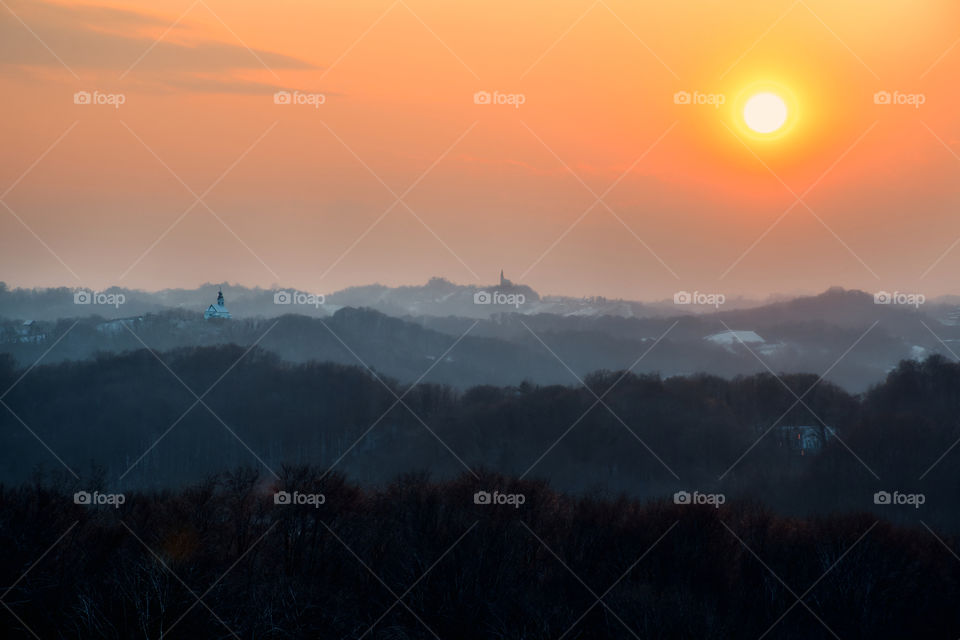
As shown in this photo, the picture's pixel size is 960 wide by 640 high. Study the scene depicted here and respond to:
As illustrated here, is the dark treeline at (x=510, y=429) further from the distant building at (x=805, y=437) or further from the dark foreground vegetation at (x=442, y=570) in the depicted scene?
the dark foreground vegetation at (x=442, y=570)

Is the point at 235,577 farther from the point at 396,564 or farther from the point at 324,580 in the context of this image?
the point at 396,564

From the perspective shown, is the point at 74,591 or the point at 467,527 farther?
the point at 467,527

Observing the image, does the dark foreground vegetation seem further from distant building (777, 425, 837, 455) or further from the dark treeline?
distant building (777, 425, 837, 455)

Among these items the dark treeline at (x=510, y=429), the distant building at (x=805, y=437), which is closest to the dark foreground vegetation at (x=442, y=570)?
the dark treeline at (x=510, y=429)

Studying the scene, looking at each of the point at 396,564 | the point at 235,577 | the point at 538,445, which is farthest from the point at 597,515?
the point at 538,445

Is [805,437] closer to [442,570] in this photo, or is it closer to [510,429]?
[510,429]
